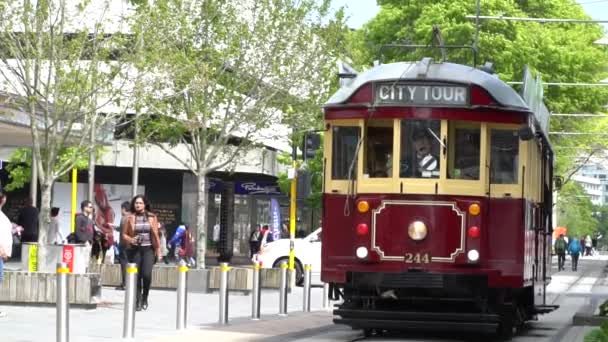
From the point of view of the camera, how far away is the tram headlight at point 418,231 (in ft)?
56.0

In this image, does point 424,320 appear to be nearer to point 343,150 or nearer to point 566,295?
point 343,150

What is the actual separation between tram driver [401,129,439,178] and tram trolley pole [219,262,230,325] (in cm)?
307

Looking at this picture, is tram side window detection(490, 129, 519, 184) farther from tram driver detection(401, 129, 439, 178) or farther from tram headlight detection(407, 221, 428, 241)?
tram headlight detection(407, 221, 428, 241)

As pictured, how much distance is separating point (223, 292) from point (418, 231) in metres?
3.38

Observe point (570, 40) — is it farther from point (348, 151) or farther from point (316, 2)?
point (348, 151)

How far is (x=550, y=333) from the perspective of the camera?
20.7 m

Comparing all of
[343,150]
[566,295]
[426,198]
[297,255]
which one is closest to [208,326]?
[343,150]

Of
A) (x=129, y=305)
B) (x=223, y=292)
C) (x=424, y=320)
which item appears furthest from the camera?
(x=223, y=292)

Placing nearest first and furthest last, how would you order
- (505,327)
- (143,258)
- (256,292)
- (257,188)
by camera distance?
(505,327), (256,292), (143,258), (257,188)

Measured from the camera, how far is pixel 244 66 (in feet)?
107

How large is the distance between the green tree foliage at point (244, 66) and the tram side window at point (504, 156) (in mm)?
13434

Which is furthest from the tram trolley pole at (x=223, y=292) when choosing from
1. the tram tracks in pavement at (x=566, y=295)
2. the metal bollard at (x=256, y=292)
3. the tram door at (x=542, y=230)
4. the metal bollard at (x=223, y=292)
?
the tram tracks in pavement at (x=566, y=295)

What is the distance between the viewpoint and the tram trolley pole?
19109 mm

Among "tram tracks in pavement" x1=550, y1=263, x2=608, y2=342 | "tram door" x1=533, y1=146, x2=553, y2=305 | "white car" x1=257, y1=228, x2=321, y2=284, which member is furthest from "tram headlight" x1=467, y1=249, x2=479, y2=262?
"white car" x1=257, y1=228, x2=321, y2=284
